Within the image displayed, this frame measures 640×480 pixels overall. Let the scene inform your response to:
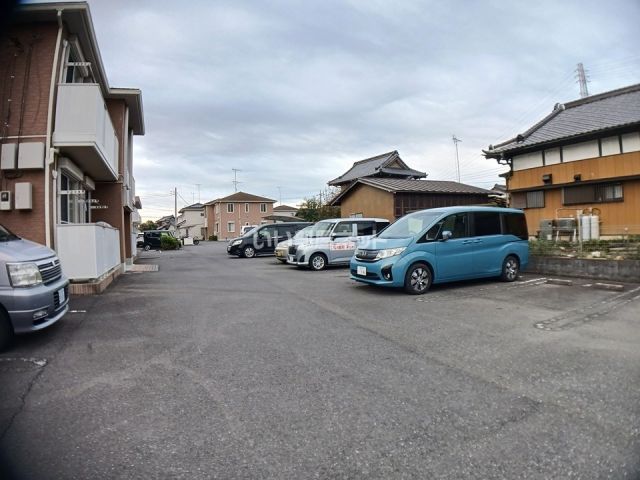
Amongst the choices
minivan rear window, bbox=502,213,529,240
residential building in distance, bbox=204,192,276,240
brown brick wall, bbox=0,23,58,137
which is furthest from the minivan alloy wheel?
residential building in distance, bbox=204,192,276,240

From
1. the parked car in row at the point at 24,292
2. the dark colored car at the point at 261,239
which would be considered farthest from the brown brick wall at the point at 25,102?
the dark colored car at the point at 261,239

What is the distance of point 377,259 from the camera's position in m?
7.55

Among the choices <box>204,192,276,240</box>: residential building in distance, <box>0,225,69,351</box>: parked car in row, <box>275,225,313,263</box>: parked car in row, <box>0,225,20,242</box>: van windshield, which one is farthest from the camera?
<box>204,192,276,240</box>: residential building in distance

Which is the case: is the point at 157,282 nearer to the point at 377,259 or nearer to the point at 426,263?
the point at 377,259

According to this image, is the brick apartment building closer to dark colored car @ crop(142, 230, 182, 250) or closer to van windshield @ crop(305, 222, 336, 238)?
van windshield @ crop(305, 222, 336, 238)

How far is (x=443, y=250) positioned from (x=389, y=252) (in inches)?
44.4

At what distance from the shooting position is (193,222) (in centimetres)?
6981

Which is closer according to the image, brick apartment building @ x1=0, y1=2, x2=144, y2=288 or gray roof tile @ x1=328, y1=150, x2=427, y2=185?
brick apartment building @ x1=0, y1=2, x2=144, y2=288

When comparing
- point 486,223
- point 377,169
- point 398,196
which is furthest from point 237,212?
point 486,223

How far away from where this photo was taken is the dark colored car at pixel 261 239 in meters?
18.5

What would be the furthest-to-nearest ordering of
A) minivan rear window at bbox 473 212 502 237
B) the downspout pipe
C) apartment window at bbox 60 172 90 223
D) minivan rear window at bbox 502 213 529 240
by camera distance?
1. apartment window at bbox 60 172 90 223
2. minivan rear window at bbox 502 213 529 240
3. minivan rear window at bbox 473 212 502 237
4. the downspout pipe

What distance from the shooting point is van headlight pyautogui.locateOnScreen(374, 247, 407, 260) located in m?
7.37

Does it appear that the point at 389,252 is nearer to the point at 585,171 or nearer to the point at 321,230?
the point at 321,230

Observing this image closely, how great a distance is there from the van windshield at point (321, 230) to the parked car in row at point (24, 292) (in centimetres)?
882
